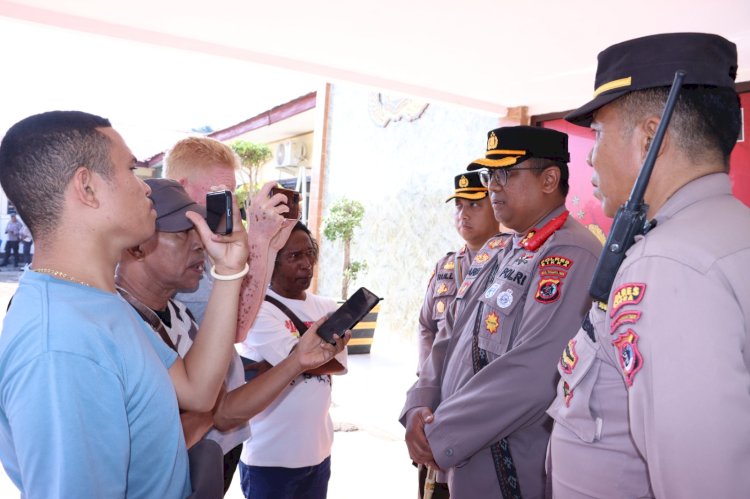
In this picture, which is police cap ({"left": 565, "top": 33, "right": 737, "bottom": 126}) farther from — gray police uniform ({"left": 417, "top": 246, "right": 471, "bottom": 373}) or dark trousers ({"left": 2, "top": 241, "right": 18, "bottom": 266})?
dark trousers ({"left": 2, "top": 241, "right": 18, "bottom": 266})

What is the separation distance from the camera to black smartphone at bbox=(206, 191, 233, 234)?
61.1 inches

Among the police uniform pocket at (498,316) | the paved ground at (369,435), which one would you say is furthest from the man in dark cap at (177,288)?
the paved ground at (369,435)

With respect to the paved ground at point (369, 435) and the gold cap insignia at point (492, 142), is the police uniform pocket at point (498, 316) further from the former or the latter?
the paved ground at point (369, 435)

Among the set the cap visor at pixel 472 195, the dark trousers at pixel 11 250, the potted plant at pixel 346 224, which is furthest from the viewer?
the dark trousers at pixel 11 250

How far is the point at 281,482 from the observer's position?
7.59 ft

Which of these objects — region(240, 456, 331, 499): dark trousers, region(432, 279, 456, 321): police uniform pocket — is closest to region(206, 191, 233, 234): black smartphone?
region(240, 456, 331, 499): dark trousers

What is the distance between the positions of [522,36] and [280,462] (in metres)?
3.22

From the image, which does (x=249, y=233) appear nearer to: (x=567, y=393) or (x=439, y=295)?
(x=567, y=393)

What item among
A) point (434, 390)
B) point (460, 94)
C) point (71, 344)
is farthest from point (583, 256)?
point (460, 94)

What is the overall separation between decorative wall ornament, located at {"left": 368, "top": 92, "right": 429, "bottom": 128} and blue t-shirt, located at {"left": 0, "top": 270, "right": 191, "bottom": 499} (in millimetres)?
7932

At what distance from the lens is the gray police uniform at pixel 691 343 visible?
912 millimetres

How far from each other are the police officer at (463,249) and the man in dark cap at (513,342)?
112 cm

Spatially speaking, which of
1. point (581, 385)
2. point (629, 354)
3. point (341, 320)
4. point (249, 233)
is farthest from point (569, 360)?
point (249, 233)

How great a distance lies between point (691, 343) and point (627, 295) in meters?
0.14
